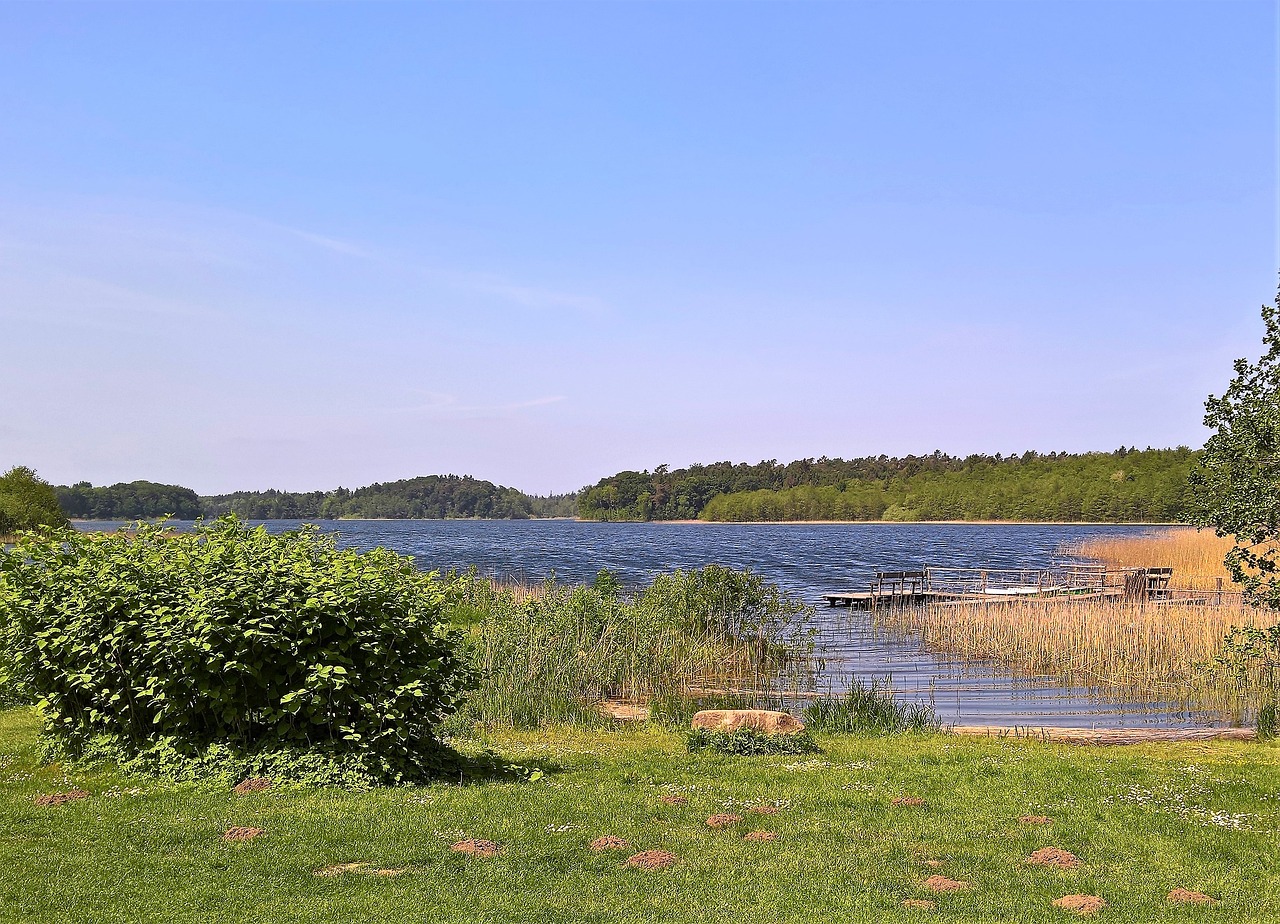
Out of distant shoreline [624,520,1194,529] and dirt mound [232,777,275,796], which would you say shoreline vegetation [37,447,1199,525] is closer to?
distant shoreline [624,520,1194,529]

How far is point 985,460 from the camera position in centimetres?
17862

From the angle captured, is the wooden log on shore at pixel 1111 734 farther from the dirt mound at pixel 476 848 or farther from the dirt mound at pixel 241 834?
the dirt mound at pixel 241 834

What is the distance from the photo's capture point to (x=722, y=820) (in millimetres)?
8539

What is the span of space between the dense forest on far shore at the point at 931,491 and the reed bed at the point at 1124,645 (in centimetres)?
10637

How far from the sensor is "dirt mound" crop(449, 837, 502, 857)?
748 cm

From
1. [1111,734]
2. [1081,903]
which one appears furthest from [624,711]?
[1081,903]

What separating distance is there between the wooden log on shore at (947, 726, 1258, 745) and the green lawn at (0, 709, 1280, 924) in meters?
3.53

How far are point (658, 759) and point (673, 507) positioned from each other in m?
179

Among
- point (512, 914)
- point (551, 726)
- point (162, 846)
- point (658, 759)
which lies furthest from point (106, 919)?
point (551, 726)

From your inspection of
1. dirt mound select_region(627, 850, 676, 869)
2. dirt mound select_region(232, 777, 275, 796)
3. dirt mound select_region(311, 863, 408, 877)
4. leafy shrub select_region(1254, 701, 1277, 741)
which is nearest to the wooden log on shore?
leafy shrub select_region(1254, 701, 1277, 741)

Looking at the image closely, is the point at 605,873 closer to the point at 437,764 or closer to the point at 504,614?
the point at 437,764

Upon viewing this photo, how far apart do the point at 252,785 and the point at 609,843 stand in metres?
3.50

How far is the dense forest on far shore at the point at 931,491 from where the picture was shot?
140m

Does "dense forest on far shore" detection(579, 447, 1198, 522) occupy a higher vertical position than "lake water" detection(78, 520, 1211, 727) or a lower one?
higher
